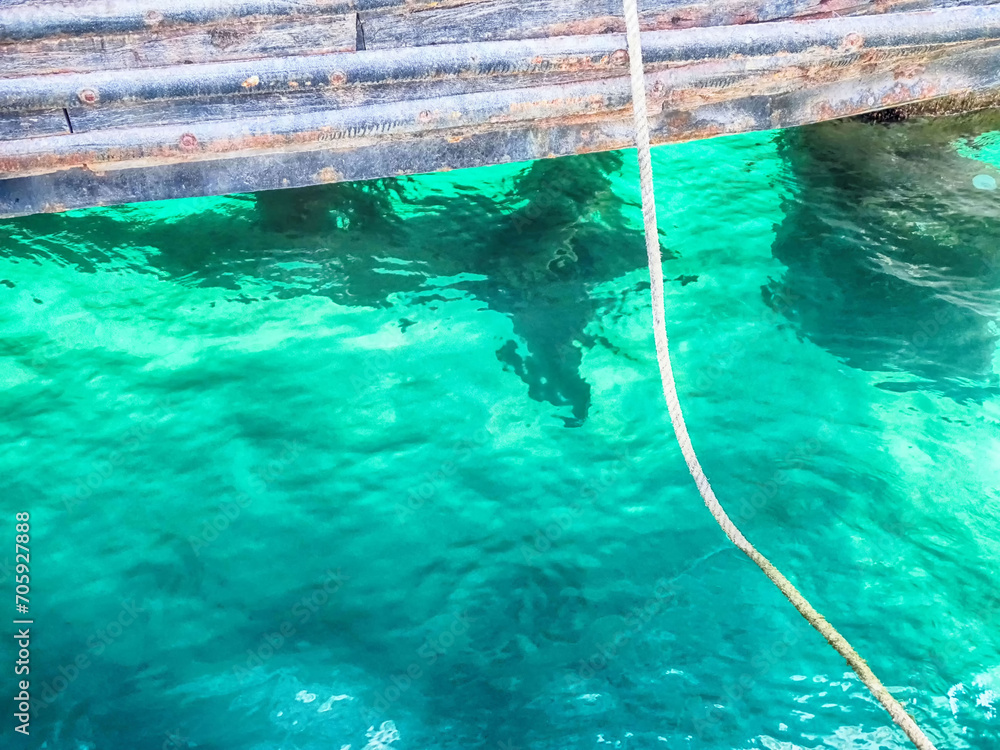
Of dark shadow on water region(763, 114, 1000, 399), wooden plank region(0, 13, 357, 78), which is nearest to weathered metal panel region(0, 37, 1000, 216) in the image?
wooden plank region(0, 13, 357, 78)

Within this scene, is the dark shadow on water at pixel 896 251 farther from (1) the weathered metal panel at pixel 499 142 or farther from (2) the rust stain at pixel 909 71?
(2) the rust stain at pixel 909 71

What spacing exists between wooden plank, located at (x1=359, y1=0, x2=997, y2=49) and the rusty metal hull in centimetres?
4

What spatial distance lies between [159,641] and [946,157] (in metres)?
6.57

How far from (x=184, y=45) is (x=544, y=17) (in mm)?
1807

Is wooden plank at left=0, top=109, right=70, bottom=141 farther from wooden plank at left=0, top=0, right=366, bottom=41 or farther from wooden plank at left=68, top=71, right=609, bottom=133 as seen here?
wooden plank at left=0, top=0, right=366, bottom=41

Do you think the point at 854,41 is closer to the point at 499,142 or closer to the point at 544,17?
the point at 544,17

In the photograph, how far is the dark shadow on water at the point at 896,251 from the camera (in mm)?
5023

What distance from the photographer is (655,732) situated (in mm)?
3318

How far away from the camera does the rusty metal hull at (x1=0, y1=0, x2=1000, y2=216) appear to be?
3.79m

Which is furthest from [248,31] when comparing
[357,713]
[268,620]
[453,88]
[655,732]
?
[655,732]

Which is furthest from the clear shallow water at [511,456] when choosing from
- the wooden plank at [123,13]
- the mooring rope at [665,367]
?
the wooden plank at [123,13]

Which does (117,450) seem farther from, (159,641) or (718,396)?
(718,396)

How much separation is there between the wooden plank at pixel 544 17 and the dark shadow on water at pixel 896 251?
6.06ft

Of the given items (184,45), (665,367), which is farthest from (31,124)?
(665,367)
